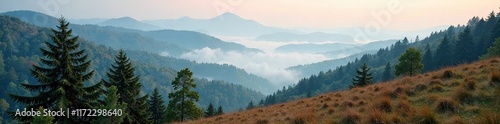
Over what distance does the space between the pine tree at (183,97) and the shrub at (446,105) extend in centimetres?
3185

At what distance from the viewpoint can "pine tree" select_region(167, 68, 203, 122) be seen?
37.9 metres

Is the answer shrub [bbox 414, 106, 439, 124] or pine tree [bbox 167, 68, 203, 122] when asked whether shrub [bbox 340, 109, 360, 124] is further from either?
pine tree [bbox 167, 68, 203, 122]

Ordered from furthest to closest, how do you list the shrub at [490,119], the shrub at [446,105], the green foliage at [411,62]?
the green foliage at [411,62] → the shrub at [446,105] → the shrub at [490,119]

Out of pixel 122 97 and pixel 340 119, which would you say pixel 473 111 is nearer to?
pixel 340 119

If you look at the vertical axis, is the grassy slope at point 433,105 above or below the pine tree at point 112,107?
above

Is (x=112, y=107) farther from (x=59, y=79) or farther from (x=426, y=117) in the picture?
(x=426, y=117)

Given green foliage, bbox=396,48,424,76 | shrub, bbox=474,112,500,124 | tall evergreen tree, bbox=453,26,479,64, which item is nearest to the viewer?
shrub, bbox=474,112,500,124

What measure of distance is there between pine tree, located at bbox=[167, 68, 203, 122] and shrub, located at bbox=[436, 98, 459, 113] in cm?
3185

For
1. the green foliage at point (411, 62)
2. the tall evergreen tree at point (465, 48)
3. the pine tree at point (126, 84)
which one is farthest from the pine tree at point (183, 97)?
the tall evergreen tree at point (465, 48)

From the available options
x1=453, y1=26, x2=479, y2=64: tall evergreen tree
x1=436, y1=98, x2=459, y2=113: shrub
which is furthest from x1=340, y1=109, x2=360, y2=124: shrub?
x1=453, y1=26, x2=479, y2=64: tall evergreen tree

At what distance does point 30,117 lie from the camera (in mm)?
21312

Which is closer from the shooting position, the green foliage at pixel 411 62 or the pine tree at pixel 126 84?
the pine tree at pixel 126 84

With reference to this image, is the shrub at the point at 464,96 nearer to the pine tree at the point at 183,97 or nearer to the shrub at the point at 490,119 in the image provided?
the shrub at the point at 490,119

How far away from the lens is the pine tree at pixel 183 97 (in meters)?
37.9
